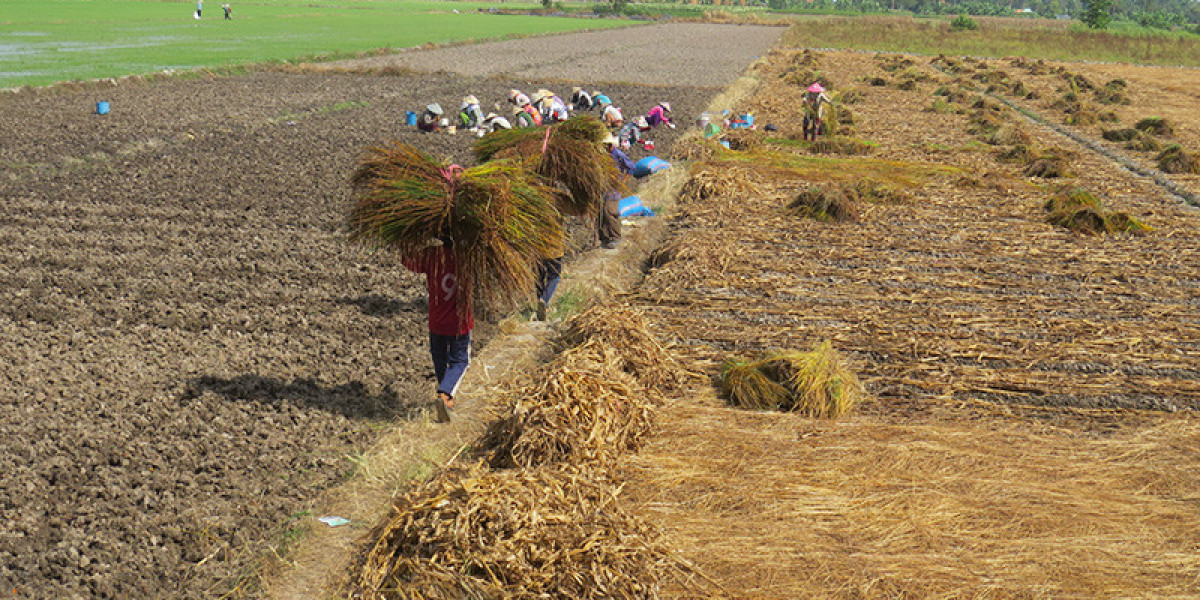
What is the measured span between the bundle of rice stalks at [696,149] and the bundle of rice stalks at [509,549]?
12.7 m

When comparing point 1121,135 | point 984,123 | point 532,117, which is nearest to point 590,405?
point 532,117

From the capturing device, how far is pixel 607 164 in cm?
830

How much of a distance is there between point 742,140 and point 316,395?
42.2 feet

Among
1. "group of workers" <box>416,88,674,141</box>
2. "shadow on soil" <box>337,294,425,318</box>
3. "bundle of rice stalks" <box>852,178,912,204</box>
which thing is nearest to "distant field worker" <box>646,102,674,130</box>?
"group of workers" <box>416,88,674,141</box>

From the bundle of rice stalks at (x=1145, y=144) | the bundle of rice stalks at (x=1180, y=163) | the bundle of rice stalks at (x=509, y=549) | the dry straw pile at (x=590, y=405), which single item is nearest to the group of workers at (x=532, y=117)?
the dry straw pile at (x=590, y=405)

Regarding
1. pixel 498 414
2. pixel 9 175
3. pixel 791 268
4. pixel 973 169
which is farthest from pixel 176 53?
pixel 498 414

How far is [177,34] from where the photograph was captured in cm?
4494

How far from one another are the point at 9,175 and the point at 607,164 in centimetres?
993

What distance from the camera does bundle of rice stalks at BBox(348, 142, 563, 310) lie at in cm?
591

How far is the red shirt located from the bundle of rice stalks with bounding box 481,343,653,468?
0.59 meters

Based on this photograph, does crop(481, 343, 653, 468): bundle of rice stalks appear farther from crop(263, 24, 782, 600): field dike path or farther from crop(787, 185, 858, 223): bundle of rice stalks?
crop(787, 185, 858, 223): bundle of rice stalks

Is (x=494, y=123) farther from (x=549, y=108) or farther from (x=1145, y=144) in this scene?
(x=1145, y=144)

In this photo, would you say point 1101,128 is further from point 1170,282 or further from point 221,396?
point 221,396

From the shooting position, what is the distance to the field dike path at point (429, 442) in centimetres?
470
